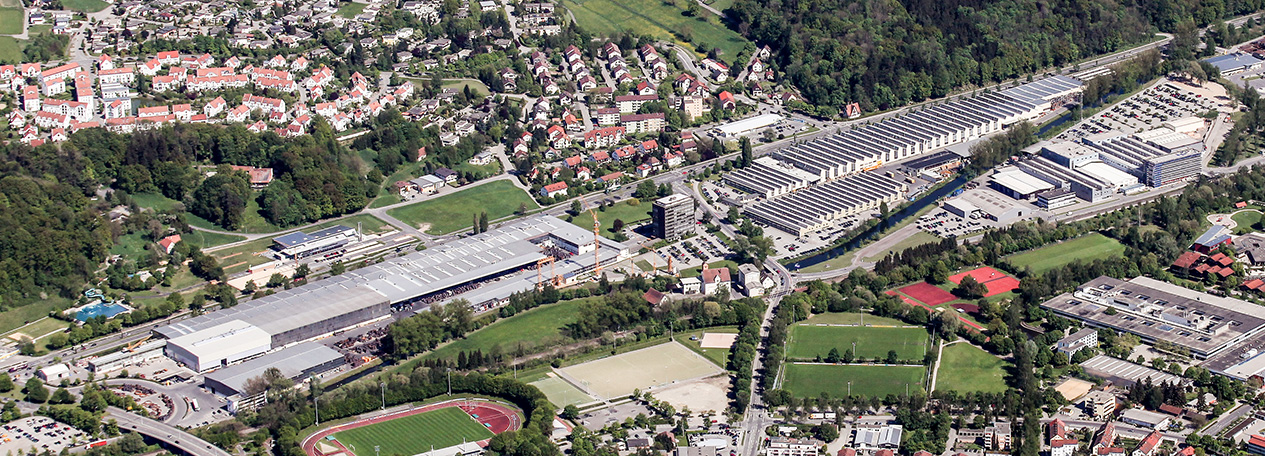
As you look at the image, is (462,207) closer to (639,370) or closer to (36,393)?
(639,370)

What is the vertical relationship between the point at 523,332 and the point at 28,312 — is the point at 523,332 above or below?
below

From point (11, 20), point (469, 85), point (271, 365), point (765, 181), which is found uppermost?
point (11, 20)

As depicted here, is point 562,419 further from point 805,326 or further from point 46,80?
point 46,80

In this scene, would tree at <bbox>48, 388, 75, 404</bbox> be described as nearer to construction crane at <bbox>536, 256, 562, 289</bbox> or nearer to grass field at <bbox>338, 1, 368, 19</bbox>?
construction crane at <bbox>536, 256, 562, 289</bbox>

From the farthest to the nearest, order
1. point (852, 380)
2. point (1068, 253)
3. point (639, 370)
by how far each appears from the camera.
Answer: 1. point (1068, 253)
2. point (639, 370)
3. point (852, 380)

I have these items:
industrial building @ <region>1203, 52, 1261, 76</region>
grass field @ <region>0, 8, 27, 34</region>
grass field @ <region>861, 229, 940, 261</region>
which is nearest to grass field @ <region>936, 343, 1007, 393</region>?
grass field @ <region>861, 229, 940, 261</region>

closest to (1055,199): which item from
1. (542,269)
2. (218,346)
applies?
(542,269)
